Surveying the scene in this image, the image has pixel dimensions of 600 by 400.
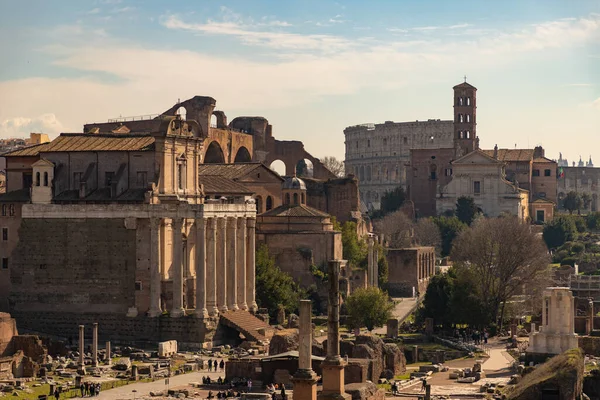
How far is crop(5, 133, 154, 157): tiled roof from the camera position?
71250 millimetres

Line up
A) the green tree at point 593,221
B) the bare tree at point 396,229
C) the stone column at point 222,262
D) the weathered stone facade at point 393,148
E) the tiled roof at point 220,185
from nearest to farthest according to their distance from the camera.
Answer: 1. the stone column at point 222,262
2. the tiled roof at point 220,185
3. the bare tree at point 396,229
4. the green tree at point 593,221
5. the weathered stone facade at point 393,148

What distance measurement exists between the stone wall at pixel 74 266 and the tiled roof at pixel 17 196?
1.57 meters

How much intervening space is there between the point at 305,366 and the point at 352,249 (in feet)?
179

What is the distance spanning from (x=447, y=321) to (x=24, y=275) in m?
22.2

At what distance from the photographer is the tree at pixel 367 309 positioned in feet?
251

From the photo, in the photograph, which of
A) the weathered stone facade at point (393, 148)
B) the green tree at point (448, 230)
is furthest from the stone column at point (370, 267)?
the weathered stone facade at point (393, 148)

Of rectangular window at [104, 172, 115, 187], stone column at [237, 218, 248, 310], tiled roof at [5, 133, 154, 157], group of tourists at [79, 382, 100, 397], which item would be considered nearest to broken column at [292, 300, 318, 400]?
group of tourists at [79, 382, 100, 397]

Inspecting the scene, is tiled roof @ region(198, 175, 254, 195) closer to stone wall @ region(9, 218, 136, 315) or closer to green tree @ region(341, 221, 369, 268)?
stone wall @ region(9, 218, 136, 315)

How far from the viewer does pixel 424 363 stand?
67.4 m

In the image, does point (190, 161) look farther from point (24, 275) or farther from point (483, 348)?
point (483, 348)

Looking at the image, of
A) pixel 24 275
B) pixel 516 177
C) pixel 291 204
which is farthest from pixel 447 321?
pixel 516 177

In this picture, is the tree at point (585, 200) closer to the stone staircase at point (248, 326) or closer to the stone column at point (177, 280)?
the stone staircase at point (248, 326)

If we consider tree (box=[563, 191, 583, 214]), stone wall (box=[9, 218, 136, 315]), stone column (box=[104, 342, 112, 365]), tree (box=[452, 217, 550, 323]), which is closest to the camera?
stone column (box=[104, 342, 112, 365])

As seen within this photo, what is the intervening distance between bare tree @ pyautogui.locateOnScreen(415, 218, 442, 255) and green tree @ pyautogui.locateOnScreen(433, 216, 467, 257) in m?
0.87
